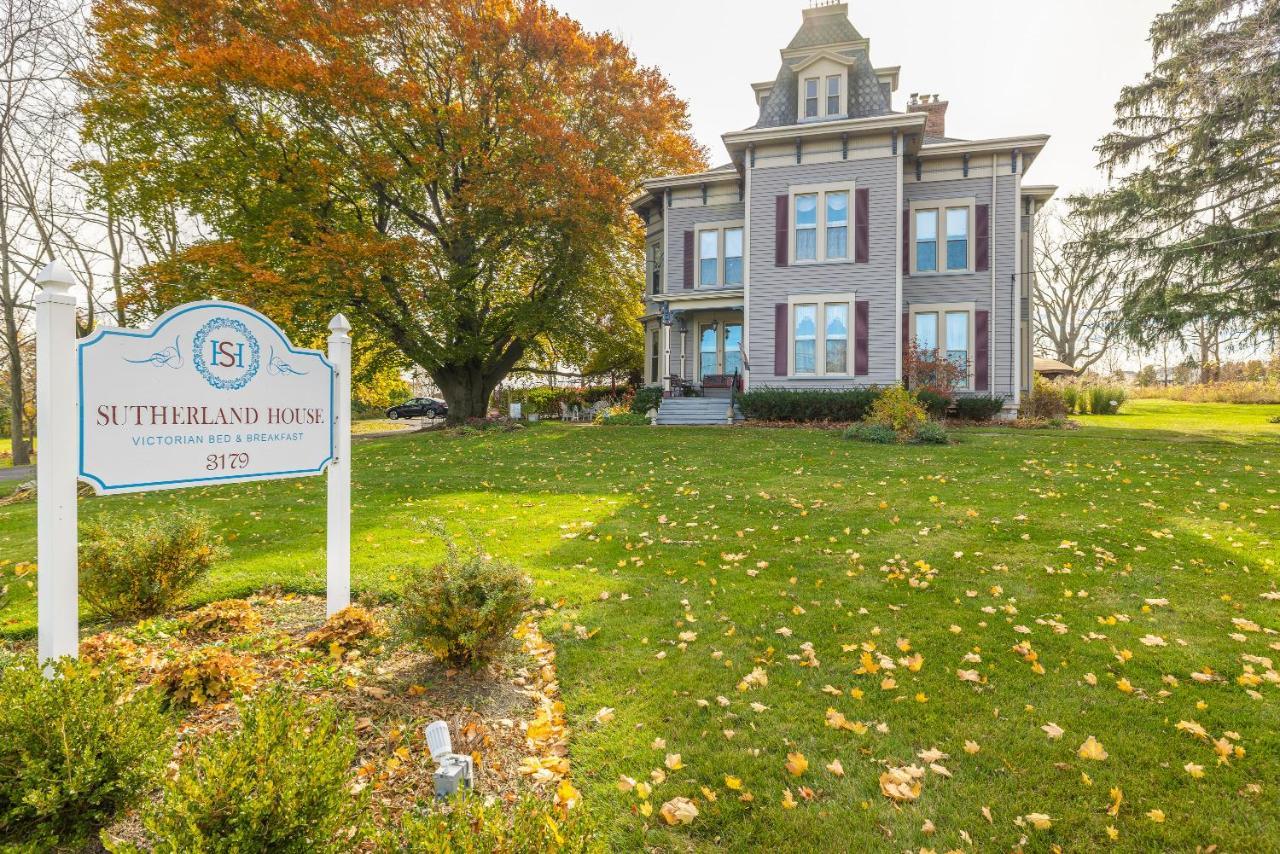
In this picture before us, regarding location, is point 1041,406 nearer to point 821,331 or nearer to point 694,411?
point 821,331

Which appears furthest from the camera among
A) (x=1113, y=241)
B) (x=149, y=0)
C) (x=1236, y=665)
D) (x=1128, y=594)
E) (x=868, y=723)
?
(x=1113, y=241)

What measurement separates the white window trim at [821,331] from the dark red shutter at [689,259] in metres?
3.65

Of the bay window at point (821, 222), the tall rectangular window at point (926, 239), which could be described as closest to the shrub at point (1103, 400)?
the tall rectangular window at point (926, 239)

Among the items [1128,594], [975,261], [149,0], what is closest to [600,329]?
[975,261]

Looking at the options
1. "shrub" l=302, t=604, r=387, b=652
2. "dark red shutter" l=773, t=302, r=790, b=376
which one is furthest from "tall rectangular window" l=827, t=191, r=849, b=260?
"shrub" l=302, t=604, r=387, b=652

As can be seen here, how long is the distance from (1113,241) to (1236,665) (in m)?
18.3

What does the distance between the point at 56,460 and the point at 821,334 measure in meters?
16.9

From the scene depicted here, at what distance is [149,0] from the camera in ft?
53.1

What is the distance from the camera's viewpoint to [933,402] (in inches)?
634

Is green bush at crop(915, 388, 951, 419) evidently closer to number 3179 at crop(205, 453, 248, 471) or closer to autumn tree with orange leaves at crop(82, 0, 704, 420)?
autumn tree with orange leaves at crop(82, 0, 704, 420)

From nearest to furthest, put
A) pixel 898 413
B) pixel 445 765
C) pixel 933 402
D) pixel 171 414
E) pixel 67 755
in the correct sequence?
pixel 67 755, pixel 445 765, pixel 171 414, pixel 898 413, pixel 933 402

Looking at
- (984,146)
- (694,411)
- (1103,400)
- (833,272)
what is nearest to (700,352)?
(694,411)

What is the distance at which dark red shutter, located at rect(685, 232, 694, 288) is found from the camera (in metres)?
20.0

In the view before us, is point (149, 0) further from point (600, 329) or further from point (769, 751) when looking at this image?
point (769, 751)
